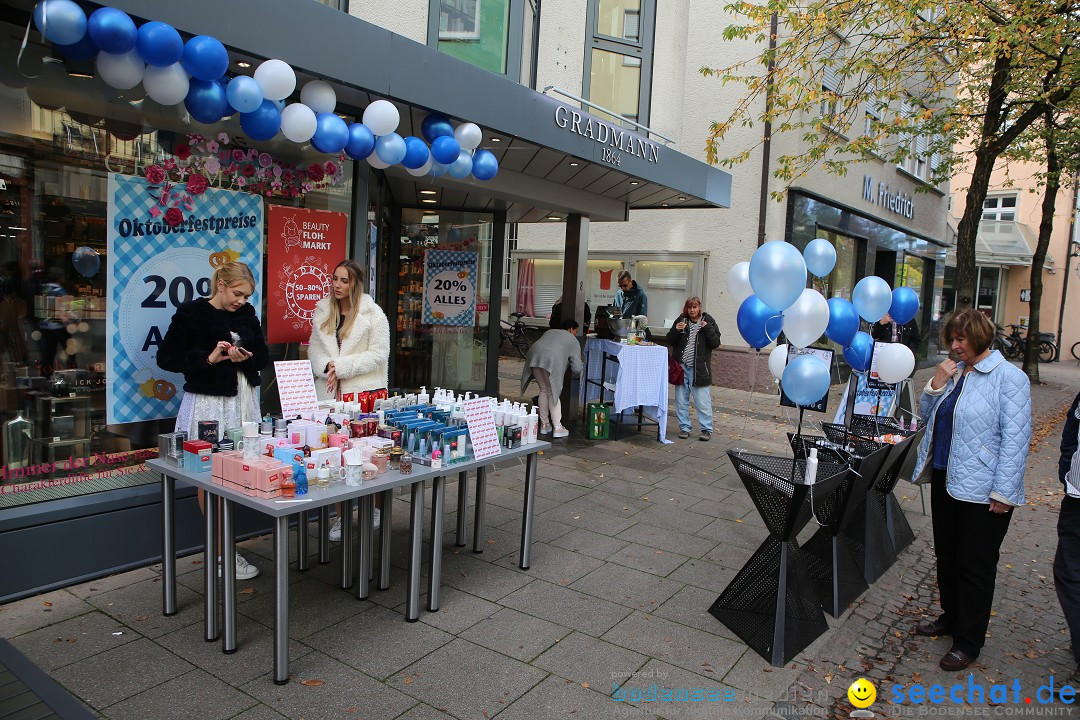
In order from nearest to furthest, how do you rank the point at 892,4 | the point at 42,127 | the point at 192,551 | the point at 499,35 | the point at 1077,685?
the point at 1077,685 → the point at 42,127 → the point at 192,551 → the point at 499,35 → the point at 892,4

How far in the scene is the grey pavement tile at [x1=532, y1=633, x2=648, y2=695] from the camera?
3264 mm

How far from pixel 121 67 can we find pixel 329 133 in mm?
1152

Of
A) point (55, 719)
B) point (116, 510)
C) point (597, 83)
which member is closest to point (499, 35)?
point (597, 83)

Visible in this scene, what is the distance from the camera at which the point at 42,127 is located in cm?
377

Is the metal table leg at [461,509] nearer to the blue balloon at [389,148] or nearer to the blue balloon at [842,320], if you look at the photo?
the blue balloon at [389,148]

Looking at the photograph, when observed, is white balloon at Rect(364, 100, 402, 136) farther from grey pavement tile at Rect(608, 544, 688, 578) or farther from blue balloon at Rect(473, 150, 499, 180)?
grey pavement tile at Rect(608, 544, 688, 578)

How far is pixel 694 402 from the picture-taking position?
8859 millimetres

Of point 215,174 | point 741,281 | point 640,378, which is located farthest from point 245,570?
point 640,378

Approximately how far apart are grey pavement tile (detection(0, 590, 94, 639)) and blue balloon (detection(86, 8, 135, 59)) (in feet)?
9.08

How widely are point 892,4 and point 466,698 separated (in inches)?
319

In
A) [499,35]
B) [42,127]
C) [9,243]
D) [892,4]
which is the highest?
[892,4]

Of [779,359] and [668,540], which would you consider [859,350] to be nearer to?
[779,359]

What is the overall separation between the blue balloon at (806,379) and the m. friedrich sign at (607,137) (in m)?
2.97

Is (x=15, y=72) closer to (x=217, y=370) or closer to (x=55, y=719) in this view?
(x=217, y=370)
